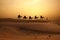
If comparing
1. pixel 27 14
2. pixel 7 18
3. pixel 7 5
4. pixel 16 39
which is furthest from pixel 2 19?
pixel 16 39

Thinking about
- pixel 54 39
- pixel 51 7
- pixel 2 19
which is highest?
pixel 51 7

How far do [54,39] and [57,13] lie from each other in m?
1.94

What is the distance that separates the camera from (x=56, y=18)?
3.90 metres

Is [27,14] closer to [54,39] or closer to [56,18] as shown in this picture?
[56,18]

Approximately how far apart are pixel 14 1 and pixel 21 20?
52 cm

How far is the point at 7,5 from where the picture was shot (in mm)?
3801

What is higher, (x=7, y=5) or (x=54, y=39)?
(x=7, y=5)

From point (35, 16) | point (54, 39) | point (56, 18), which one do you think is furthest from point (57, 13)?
point (54, 39)

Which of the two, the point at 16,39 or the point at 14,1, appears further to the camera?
the point at 14,1

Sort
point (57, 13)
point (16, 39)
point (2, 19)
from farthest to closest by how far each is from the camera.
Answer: point (57, 13) → point (2, 19) → point (16, 39)

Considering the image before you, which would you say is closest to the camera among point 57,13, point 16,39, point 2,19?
point 16,39

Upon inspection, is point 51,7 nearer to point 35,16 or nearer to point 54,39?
point 35,16

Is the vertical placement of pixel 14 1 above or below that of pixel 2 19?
above

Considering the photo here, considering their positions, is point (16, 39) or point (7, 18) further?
point (7, 18)
